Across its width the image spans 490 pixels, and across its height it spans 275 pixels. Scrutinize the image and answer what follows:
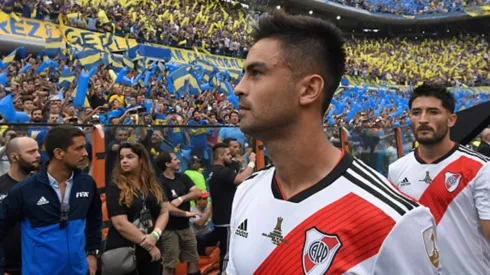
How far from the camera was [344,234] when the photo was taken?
149cm

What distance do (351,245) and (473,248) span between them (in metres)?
1.66

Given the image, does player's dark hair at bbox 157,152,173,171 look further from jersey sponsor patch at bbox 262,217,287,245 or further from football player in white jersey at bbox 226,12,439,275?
jersey sponsor patch at bbox 262,217,287,245

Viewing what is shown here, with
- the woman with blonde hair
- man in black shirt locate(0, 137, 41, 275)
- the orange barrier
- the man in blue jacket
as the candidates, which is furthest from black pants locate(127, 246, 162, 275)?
the orange barrier

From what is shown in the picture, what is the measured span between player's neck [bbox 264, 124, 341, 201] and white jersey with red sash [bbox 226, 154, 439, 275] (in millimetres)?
36

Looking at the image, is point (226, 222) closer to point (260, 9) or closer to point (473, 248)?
point (473, 248)

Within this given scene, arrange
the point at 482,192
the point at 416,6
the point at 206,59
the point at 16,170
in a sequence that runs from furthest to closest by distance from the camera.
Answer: the point at 416,6, the point at 206,59, the point at 16,170, the point at 482,192

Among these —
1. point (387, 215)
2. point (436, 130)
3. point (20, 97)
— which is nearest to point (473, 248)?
point (436, 130)

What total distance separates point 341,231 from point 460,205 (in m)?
1.66

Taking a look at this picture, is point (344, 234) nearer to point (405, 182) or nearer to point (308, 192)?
point (308, 192)

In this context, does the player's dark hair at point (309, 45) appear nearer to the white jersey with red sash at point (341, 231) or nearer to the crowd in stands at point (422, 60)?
the white jersey with red sash at point (341, 231)

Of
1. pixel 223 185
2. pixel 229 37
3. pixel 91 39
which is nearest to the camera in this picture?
pixel 223 185

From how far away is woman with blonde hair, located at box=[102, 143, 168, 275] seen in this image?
4.25 m

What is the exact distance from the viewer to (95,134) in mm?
4977

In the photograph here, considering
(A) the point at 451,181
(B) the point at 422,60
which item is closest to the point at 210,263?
(A) the point at 451,181
